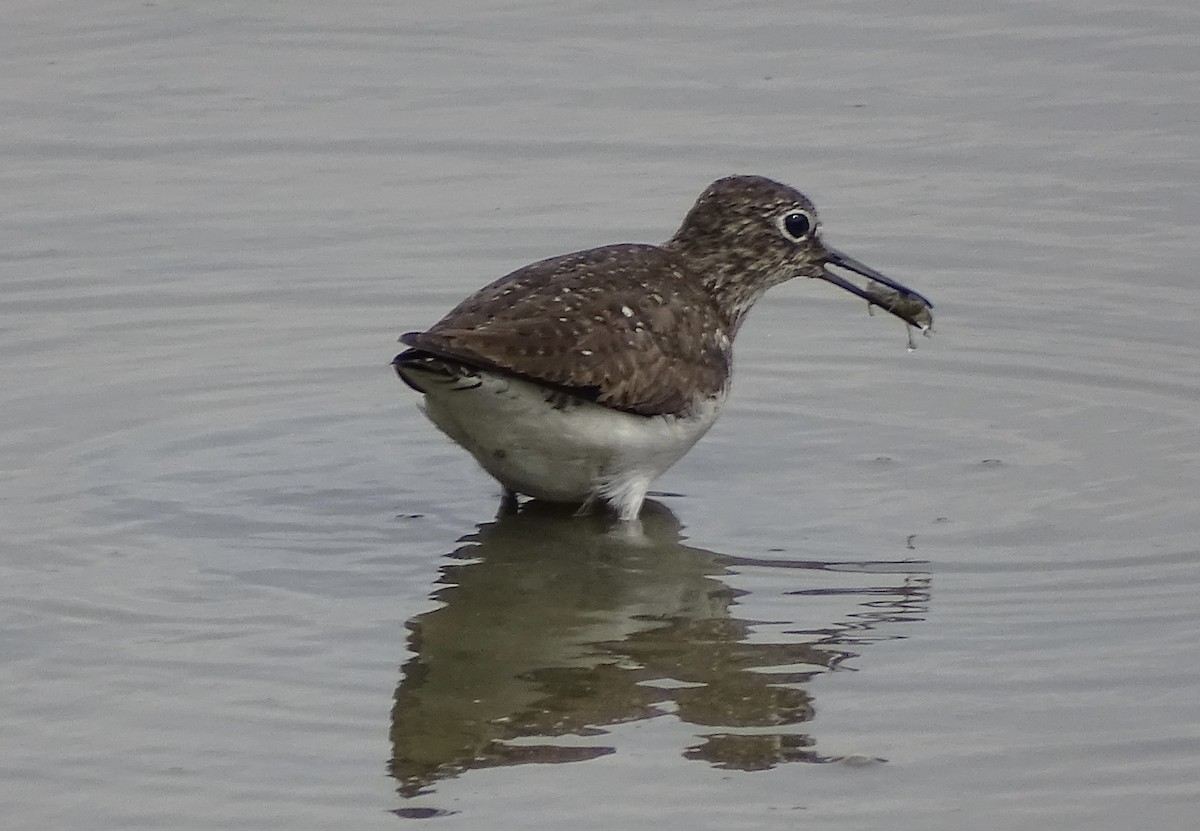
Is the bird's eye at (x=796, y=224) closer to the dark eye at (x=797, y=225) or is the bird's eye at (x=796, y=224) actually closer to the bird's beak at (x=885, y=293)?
the dark eye at (x=797, y=225)

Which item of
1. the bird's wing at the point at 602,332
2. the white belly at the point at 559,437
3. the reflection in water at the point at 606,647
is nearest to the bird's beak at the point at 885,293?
the bird's wing at the point at 602,332

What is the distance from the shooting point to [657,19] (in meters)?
13.3

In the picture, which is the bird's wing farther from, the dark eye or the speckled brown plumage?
the dark eye

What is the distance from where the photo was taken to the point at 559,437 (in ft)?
26.0

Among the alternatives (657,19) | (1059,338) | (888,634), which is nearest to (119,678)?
(888,634)

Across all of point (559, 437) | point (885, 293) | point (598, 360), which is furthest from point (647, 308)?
point (885, 293)

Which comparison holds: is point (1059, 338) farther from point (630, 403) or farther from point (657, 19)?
point (657, 19)

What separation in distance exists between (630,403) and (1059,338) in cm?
253

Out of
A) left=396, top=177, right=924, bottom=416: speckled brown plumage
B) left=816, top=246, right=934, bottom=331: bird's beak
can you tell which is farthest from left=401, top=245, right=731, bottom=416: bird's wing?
left=816, top=246, right=934, bottom=331: bird's beak

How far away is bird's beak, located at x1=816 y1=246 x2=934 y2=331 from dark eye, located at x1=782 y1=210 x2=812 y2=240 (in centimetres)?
15

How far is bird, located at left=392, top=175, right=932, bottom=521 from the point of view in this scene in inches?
300

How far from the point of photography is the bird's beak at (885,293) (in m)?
9.20

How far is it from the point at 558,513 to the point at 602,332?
79 centimetres

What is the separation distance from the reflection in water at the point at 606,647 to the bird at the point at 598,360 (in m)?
0.26
